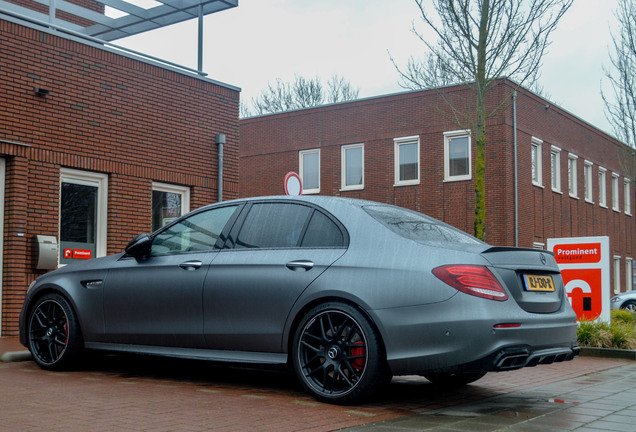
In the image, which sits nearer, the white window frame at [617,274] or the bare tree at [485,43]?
the bare tree at [485,43]

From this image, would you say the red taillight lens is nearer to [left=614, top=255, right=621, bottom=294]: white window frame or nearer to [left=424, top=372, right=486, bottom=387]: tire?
[left=424, top=372, right=486, bottom=387]: tire

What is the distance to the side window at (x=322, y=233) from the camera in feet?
19.4

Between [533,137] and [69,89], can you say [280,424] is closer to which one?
[69,89]

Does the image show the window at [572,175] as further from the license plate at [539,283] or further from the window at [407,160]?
the license plate at [539,283]

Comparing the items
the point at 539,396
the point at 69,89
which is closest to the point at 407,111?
the point at 69,89

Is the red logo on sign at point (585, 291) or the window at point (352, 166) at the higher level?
the window at point (352, 166)

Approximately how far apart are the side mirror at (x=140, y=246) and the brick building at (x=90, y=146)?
14.8 ft

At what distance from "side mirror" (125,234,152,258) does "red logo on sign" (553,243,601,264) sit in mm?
7733

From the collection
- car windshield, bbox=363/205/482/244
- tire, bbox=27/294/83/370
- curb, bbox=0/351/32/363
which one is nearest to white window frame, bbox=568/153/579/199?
car windshield, bbox=363/205/482/244

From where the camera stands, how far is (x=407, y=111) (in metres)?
28.1

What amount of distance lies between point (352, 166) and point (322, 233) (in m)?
23.7

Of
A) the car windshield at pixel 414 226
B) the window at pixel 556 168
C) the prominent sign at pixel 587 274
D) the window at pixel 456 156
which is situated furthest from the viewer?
the window at pixel 556 168

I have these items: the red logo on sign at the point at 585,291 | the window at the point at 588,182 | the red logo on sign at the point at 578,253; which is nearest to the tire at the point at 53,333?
the red logo on sign at the point at 585,291

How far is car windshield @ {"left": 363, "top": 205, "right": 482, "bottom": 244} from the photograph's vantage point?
5816 mm
